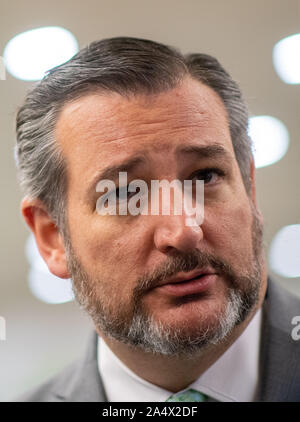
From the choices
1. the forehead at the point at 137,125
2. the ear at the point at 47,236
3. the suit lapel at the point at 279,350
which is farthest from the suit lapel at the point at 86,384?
the forehead at the point at 137,125

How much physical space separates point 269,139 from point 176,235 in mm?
510

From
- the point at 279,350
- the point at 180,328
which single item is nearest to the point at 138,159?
the point at 180,328

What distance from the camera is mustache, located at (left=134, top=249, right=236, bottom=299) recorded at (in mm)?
808

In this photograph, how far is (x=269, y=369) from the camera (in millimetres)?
916

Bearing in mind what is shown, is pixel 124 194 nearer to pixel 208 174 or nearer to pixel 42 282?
pixel 208 174

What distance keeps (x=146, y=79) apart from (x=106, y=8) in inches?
14.3

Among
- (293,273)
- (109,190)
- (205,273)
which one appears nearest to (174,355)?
(205,273)

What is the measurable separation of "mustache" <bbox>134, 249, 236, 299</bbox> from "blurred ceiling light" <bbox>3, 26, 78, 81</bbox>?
57 cm

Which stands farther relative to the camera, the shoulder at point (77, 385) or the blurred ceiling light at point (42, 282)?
the blurred ceiling light at point (42, 282)

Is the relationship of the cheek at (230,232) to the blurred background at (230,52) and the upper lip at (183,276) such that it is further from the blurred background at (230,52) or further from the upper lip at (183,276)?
the blurred background at (230,52)

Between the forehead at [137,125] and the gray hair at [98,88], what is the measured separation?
0.9 inches

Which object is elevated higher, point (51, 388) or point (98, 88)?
point (98, 88)

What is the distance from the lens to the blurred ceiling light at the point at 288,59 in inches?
45.4

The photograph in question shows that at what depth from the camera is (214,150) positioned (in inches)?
35.2
